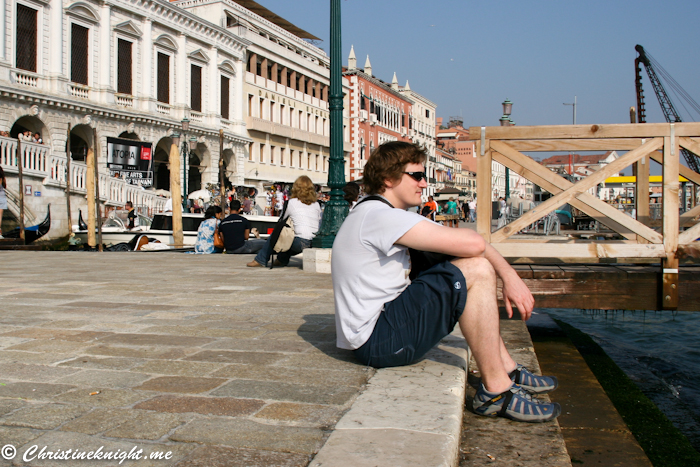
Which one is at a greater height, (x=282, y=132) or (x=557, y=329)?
(x=282, y=132)

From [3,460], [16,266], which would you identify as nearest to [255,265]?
[16,266]

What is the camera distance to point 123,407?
8.04ft

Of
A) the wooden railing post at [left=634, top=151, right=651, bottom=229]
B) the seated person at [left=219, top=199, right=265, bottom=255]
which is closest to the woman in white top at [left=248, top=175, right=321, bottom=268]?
the seated person at [left=219, top=199, right=265, bottom=255]

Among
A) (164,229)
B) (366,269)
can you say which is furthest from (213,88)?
(366,269)

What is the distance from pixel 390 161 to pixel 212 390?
1.27 m

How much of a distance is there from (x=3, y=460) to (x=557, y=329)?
208 inches

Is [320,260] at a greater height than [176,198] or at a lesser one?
lesser

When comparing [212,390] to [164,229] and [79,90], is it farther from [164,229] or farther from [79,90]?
[79,90]

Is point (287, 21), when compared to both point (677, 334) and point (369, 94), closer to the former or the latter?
point (369, 94)

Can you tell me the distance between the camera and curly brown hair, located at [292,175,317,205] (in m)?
8.95

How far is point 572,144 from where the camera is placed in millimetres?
4711

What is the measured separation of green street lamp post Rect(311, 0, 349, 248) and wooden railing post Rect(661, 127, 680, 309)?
480 cm

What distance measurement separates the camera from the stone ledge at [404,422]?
193cm

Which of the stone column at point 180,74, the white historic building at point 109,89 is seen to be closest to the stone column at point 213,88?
the white historic building at point 109,89
